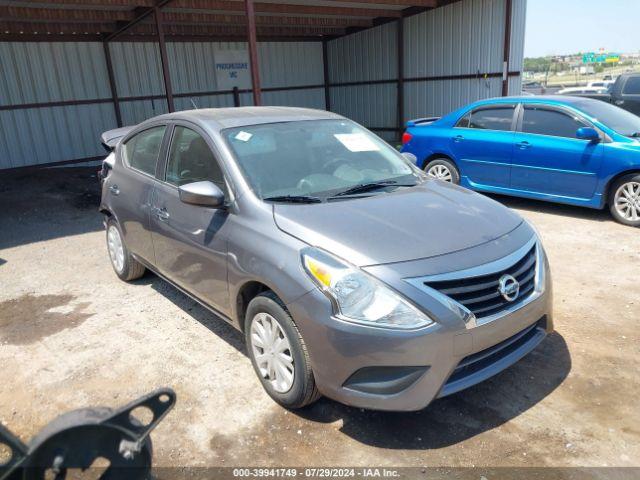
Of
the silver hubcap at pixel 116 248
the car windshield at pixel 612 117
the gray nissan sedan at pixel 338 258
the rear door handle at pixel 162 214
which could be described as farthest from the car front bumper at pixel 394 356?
the car windshield at pixel 612 117

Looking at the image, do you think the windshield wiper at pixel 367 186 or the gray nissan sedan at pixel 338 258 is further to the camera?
the windshield wiper at pixel 367 186

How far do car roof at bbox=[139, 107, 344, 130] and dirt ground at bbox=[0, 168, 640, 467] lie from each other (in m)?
1.63

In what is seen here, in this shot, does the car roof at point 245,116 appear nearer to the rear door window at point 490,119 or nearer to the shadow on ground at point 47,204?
the rear door window at point 490,119

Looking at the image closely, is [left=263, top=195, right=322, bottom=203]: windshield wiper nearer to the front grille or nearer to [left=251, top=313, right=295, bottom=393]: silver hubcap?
[left=251, top=313, right=295, bottom=393]: silver hubcap

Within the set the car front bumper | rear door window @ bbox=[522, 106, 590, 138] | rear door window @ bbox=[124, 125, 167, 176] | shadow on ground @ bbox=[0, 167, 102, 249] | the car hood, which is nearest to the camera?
the car front bumper

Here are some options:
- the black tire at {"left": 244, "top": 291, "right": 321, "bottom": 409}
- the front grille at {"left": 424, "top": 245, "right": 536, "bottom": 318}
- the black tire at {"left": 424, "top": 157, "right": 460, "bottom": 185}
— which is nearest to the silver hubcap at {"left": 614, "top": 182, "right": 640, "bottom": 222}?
the black tire at {"left": 424, "top": 157, "right": 460, "bottom": 185}

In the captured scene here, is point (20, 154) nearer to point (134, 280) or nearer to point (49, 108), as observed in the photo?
point (49, 108)

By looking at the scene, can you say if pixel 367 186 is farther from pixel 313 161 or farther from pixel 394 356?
pixel 394 356

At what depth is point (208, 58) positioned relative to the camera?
1519 cm

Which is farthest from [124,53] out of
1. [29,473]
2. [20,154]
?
[29,473]

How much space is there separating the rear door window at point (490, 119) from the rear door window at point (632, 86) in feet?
21.7

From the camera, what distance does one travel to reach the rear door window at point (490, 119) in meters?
7.41

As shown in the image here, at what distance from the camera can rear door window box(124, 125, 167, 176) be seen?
14.2 feet

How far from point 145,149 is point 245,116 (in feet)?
3.86
